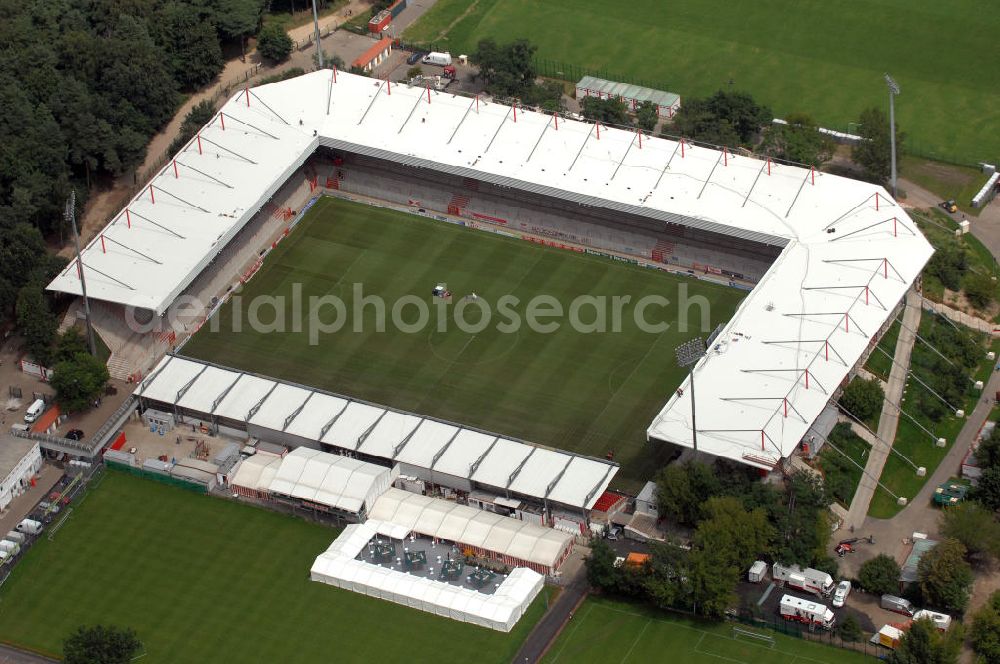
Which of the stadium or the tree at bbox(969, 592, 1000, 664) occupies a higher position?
the stadium

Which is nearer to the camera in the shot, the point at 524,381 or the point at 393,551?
the point at 393,551

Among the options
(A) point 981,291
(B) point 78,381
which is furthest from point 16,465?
(A) point 981,291

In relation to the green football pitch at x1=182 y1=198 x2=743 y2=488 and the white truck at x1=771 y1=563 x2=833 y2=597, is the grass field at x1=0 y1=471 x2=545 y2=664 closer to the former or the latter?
the white truck at x1=771 y1=563 x2=833 y2=597

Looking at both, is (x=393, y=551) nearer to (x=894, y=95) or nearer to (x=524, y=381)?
(x=524, y=381)

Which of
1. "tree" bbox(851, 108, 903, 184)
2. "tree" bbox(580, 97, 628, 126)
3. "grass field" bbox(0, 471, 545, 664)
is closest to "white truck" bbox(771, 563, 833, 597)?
"grass field" bbox(0, 471, 545, 664)

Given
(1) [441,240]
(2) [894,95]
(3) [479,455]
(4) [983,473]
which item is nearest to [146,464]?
(3) [479,455]

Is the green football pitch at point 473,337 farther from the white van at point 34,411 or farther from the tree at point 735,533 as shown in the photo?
the white van at point 34,411
